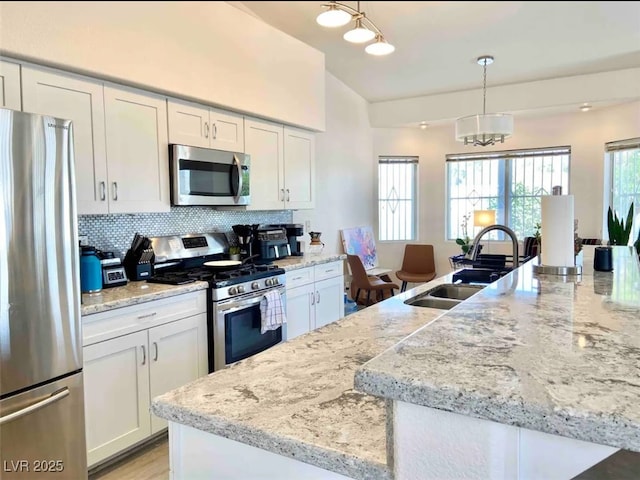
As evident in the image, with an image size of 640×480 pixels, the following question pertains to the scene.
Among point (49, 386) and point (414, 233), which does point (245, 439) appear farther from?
point (414, 233)

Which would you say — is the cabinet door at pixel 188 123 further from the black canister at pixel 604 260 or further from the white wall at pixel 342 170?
the black canister at pixel 604 260

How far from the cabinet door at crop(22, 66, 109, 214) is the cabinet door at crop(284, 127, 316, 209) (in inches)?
68.2

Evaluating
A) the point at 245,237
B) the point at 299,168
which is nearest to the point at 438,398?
the point at 245,237

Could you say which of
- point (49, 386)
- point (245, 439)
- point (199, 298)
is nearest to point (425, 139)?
point (199, 298)

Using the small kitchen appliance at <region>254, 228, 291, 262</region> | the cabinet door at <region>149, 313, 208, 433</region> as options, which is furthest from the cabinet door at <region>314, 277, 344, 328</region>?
the cabinet door at <region>149, 313, 208, 433</region>

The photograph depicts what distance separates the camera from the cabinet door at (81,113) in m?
2.09

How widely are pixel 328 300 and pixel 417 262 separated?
8.46ft

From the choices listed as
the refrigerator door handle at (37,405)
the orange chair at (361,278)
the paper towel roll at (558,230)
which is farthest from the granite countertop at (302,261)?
the paper towel roll at (558,230)

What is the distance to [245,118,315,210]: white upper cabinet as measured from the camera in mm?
3510

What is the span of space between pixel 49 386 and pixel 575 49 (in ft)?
14.6

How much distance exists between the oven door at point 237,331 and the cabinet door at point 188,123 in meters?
1.08

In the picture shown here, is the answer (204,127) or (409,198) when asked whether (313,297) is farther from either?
(409,198)

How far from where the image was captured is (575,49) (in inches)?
150

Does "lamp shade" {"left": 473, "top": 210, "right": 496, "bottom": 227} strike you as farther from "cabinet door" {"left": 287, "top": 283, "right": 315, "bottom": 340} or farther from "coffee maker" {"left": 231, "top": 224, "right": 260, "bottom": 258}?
"coffee maker" {"left": 231, "top": 224, "right": 260, "bottom": 258}
